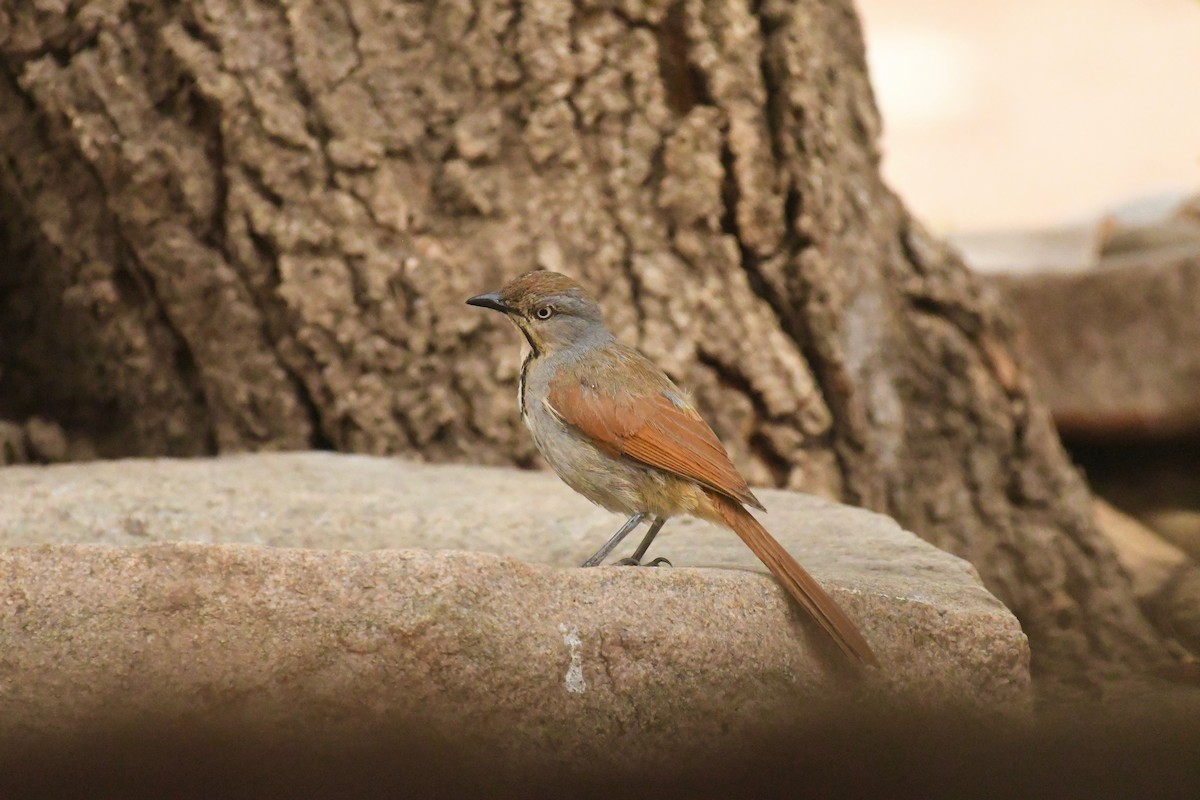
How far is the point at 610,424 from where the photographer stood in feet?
10.6

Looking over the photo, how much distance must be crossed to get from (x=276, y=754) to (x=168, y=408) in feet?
10.1

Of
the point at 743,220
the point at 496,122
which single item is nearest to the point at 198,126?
the point at 496,122

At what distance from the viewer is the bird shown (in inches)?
123

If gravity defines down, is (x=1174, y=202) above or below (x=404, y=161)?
below

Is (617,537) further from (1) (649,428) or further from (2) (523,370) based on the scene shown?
(2) (523,370)

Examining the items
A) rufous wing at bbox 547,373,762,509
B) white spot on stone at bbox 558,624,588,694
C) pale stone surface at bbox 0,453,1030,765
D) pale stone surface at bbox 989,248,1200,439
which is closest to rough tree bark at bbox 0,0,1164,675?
rufous wing at bbox 547,373,762,509

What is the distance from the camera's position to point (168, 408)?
4637 mm

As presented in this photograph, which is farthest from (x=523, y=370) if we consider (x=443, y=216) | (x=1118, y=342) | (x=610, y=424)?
(x=1118, y=342)

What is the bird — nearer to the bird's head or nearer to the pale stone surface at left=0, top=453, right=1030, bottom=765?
the bird's head

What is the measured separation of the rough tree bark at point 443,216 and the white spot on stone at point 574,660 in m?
2.11

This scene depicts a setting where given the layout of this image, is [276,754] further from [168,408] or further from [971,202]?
[971,202]

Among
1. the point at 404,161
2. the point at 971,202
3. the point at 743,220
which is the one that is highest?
the point at 404,161

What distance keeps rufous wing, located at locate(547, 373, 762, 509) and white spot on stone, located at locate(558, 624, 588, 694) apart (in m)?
0.78

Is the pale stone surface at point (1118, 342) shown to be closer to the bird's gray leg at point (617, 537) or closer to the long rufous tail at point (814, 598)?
the bird's gray leg at point (617, 537)
